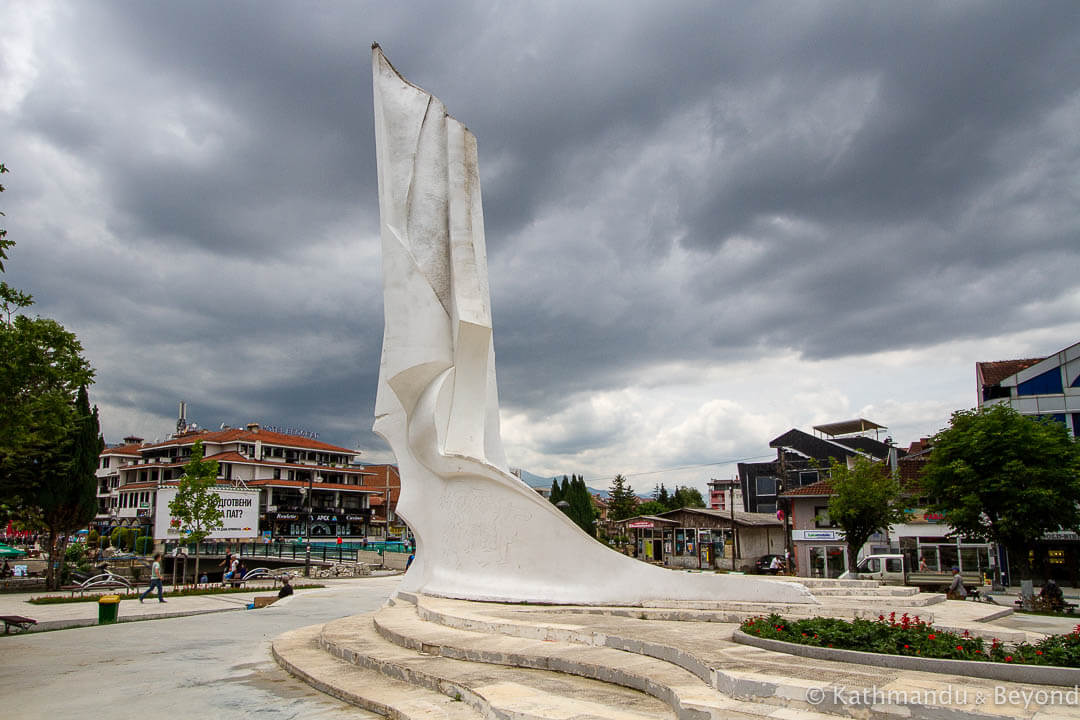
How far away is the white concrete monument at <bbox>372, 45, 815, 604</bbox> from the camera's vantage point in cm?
1312

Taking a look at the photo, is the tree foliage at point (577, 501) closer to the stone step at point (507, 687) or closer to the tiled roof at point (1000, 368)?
the tiled roof at point (1000, 368)

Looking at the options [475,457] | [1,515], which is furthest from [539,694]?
[1,515]

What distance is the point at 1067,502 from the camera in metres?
19.7

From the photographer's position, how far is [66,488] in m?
27.2

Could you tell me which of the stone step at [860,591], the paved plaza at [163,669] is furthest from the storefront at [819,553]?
the paved plaza at [163,669]

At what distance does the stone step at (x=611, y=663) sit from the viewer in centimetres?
530

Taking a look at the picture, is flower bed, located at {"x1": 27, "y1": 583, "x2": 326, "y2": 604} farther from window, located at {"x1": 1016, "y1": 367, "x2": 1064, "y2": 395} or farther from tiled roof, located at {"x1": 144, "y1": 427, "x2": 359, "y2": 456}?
tiled roof, located at {"x1": 144, "y1": 427, "x2": 359, "y2": 456}

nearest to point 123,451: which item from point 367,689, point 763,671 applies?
point 367,689

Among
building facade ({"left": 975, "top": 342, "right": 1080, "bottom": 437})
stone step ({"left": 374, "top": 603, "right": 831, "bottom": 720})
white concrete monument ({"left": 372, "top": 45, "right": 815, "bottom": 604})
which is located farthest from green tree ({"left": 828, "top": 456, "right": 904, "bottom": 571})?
stone step ({"left": 374, "top": 603, "right": 831, "bottom": 720})

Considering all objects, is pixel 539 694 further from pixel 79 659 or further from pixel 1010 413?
pixel 1010 413

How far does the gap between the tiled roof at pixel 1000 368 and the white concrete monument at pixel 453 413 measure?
90.7 ft

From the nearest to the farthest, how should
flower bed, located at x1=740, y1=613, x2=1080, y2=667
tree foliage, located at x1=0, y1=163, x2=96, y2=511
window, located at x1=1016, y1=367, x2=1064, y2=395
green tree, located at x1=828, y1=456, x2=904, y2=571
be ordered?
flower bed, located at x1=740, y1=613, x2=1080, y2=667, tree foliage, located at x1=0, y1=163, x2=96, y2=511, green tree, located at x1=828, y1=456, x2=904, y2=571, window, located at x1=1016, y1=367, x2=1064, y2=395

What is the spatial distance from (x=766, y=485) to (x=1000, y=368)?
23.7 m

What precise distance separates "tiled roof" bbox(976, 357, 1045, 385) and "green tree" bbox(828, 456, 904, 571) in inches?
476
